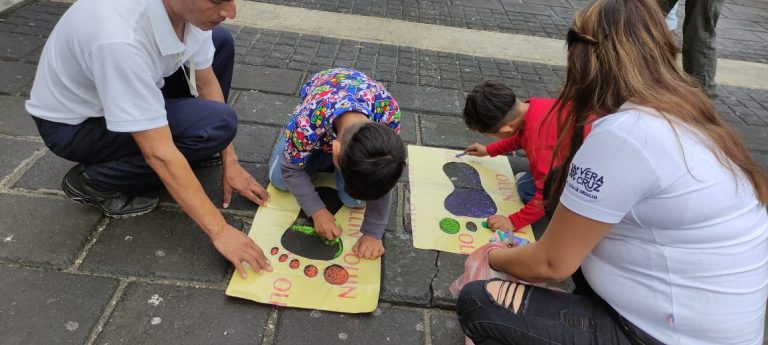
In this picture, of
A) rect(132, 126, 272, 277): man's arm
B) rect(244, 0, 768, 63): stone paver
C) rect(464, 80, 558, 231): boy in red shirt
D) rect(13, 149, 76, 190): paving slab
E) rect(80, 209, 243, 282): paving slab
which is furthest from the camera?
rect(244, 0, 768, 63): stone paver

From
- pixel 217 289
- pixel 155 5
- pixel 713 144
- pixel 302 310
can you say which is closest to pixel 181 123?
pixel 155 5

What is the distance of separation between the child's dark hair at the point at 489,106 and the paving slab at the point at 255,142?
1.02m

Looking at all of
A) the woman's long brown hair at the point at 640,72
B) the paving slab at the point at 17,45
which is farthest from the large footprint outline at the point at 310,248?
the paving slab at the point at 17,45

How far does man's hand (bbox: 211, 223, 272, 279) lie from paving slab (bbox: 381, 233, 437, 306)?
0.47 m

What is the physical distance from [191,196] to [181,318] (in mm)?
399

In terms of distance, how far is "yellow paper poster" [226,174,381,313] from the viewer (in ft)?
6.27

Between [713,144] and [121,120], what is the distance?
1.63 m

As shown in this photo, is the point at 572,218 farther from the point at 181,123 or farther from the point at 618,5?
the point at 181,123

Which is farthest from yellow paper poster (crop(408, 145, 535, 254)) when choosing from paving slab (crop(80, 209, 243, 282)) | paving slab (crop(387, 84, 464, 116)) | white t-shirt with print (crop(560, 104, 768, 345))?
white t-shirt with print (crop(560, 104, 768, 345))

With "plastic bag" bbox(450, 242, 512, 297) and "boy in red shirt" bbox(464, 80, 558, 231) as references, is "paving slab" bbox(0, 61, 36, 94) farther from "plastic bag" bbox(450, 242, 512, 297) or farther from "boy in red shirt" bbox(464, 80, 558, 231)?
"plastic bag" bbox(450, 242, 512, 297)

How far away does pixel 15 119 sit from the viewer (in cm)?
273

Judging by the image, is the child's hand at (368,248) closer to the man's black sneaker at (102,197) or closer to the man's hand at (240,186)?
the man's hand at (240,186)

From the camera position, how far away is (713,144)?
129 cm

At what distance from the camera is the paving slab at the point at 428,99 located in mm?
3414
